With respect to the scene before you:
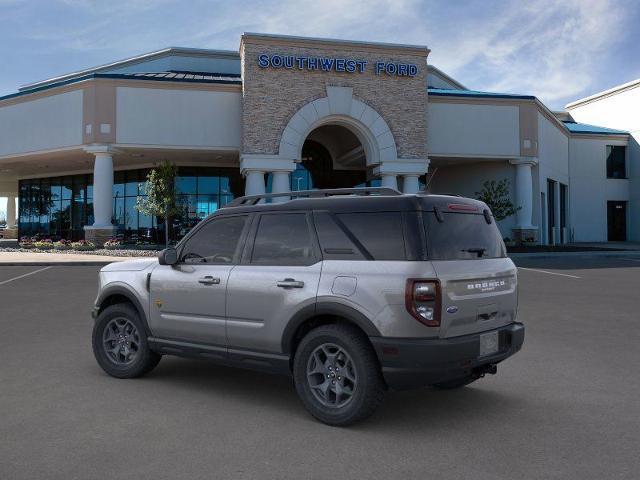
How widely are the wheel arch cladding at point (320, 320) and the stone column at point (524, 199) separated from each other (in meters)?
29.8

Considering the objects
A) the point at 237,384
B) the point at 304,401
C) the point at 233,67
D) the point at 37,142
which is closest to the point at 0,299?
the point at 237,384

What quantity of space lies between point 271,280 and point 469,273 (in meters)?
1.62

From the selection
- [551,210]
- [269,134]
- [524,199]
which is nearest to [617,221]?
[551,210]

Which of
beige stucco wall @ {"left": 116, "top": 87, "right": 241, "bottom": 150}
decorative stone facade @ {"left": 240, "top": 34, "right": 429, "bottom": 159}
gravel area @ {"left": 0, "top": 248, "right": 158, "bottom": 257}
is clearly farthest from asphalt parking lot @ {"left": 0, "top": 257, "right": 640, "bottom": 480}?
beige stucco wall @ {"left": 116, "top": 87, "right": 241, "bottom": 150}

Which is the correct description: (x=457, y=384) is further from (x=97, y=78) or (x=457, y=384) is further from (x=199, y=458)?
(x=97, y=78)

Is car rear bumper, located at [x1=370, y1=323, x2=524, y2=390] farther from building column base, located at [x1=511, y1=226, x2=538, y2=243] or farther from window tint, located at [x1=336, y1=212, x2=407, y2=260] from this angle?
building column base, located at [x1=511, y1=226, x2=538, y2=243]

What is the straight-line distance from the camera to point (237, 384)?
5.80 meters

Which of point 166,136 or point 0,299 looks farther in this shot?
point 166,136

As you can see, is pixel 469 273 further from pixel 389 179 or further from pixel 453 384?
pixel 389 179

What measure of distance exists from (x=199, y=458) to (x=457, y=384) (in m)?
2.54

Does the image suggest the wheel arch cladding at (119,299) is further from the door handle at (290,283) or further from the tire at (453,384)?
the tire at (453,384)

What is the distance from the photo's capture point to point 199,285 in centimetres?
544

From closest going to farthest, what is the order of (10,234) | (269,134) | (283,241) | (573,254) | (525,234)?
1. (283,241)
2. (573,254)
3. (269,134)
4. (525,234)
5. (10,234)

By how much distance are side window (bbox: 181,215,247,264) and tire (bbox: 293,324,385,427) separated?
4.14 feet
